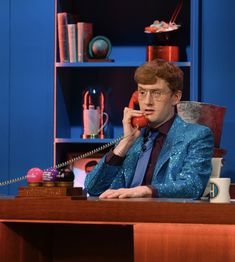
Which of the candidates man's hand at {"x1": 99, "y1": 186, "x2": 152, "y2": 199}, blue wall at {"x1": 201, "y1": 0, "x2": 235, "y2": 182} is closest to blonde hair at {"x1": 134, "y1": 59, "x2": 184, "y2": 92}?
man's hand at {"x1": 99, "y1": 186, "x2": 152, "y2": 199}

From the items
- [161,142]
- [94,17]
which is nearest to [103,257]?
[161,142]

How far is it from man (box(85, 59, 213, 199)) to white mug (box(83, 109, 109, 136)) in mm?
1332

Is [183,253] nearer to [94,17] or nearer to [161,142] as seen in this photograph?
[161,142]

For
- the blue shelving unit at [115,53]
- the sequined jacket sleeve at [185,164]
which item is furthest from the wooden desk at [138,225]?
the blue shelving unit at [115,53]

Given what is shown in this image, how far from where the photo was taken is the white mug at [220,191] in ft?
7.16

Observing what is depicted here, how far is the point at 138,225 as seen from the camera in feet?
6.98

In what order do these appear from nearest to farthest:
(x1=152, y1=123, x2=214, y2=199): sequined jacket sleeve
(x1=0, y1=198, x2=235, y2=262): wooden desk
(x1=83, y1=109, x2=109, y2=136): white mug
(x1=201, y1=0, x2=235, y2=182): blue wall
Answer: (x1=0, y1=198, x2=235, y2=262): wooden desk
(x1=152, y1=123, x2=214, y2=199): sequined jacket sleeve
(x1=201, y1=0, x2=235, y2=182): blue wall
(x1=83, y1=109, x2=109, y2=136): white mug

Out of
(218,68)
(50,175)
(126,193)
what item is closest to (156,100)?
(126,193)

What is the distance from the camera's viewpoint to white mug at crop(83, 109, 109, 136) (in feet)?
14.6

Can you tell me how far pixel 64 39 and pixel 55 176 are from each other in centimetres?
214

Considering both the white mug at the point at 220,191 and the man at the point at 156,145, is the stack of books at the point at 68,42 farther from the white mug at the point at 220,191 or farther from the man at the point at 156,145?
the white mug at the point at 220,191

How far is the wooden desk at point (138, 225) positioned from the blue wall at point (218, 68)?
79.7 inches

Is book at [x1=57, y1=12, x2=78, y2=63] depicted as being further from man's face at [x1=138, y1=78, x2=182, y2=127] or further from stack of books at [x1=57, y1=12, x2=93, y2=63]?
man's face at [x1=138, y1=78, x2=182, y2=127]

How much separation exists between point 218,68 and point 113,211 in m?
2.37
